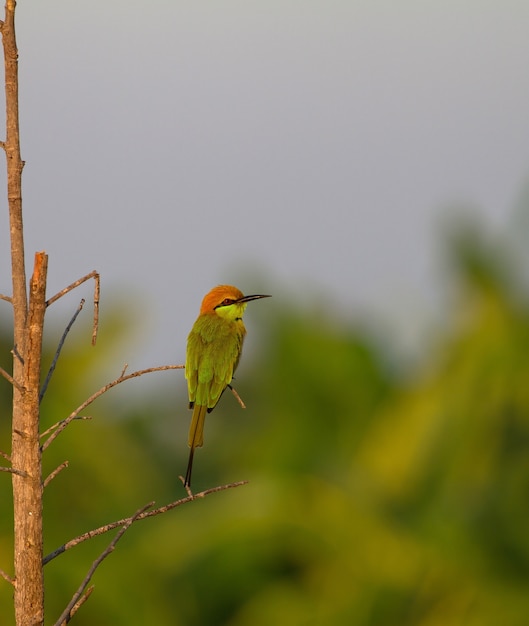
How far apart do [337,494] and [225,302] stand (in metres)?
7.85

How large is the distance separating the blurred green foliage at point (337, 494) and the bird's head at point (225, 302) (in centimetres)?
729

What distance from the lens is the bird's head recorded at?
9.89 feet

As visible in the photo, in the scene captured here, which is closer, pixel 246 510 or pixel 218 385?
pixel 218 385

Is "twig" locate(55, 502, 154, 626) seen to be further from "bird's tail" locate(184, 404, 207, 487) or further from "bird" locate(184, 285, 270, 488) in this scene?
"bird" locate(184, 285, 270, 488)

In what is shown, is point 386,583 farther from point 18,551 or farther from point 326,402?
point 18,551

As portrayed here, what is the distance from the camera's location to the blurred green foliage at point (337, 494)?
10453mm

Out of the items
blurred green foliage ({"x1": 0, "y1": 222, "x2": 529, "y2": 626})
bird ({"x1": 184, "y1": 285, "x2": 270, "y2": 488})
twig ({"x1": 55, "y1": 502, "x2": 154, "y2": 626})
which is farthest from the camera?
blurred green foliage ({"x1": 0, "y1": 222, "x2": 529, "y2": 626})

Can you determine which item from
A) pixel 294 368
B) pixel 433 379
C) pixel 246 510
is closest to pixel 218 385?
pixel 246 510

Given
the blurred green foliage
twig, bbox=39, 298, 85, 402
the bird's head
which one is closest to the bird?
the bird's head

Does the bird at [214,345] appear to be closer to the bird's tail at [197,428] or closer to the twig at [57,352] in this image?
the bird's tail at [197,428]

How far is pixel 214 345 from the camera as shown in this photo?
3.04 meters

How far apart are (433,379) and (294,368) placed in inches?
114

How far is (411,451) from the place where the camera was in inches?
467

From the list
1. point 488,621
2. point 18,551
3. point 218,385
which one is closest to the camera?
point 18,551
